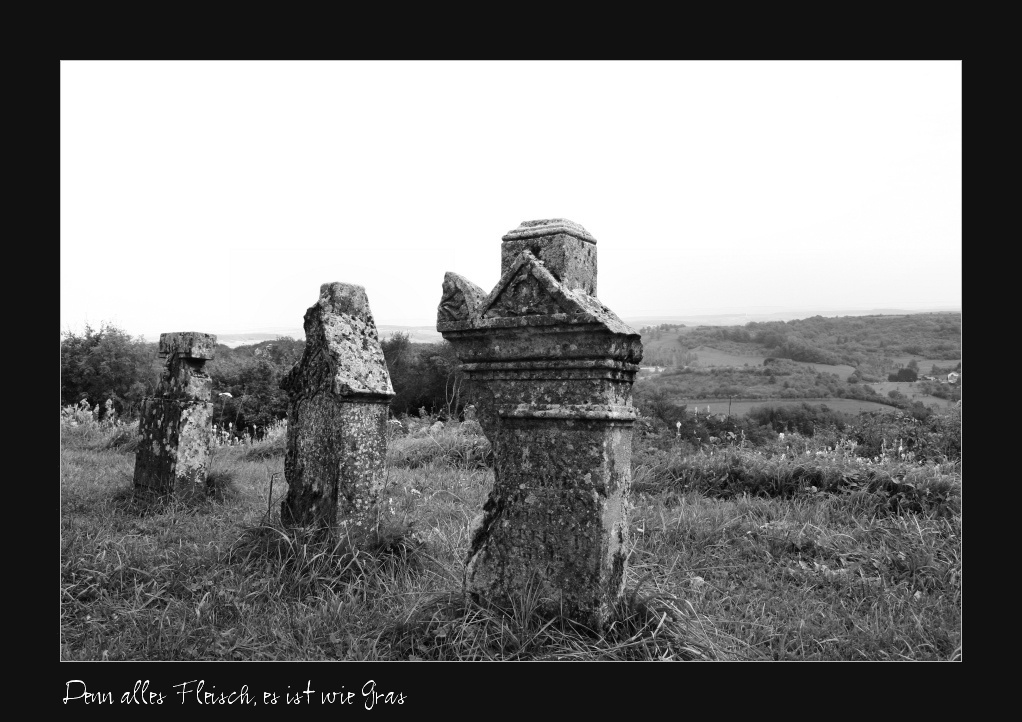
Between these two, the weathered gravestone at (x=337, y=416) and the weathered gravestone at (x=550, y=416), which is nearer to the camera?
the weathered gravestone at (x=550, y=416)

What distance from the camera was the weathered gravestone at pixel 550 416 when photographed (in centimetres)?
403

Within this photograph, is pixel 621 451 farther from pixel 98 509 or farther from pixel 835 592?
pixel 98 509

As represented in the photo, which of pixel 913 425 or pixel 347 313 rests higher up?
pixel 347 313

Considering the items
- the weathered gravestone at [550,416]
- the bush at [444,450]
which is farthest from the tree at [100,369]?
the weathered gravestone at [550,416]

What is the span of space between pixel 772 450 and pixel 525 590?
23.6 feet

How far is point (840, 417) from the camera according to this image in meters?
12.3

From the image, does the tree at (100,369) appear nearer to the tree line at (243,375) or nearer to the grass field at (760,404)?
the tree line at (243,375)

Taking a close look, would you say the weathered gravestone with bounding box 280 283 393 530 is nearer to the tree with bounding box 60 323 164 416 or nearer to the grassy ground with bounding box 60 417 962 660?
the grassy ground with bounding box 60 417 962 660

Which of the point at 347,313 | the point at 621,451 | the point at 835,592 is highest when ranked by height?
the point at 347,313

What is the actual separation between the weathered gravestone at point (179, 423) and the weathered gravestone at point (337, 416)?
8.68ft

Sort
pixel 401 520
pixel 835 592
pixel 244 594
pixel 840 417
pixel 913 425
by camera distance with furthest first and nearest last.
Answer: pixel 840 417
pixel 913 425
pixel 401 520
pixel 835 592
pixel 244 594

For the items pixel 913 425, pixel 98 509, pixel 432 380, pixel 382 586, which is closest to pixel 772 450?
pixel 913 425

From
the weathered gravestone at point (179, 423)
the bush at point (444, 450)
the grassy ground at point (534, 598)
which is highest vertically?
the weathered gravestone at point (179, 423)

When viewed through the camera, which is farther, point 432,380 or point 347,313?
point 432,380
